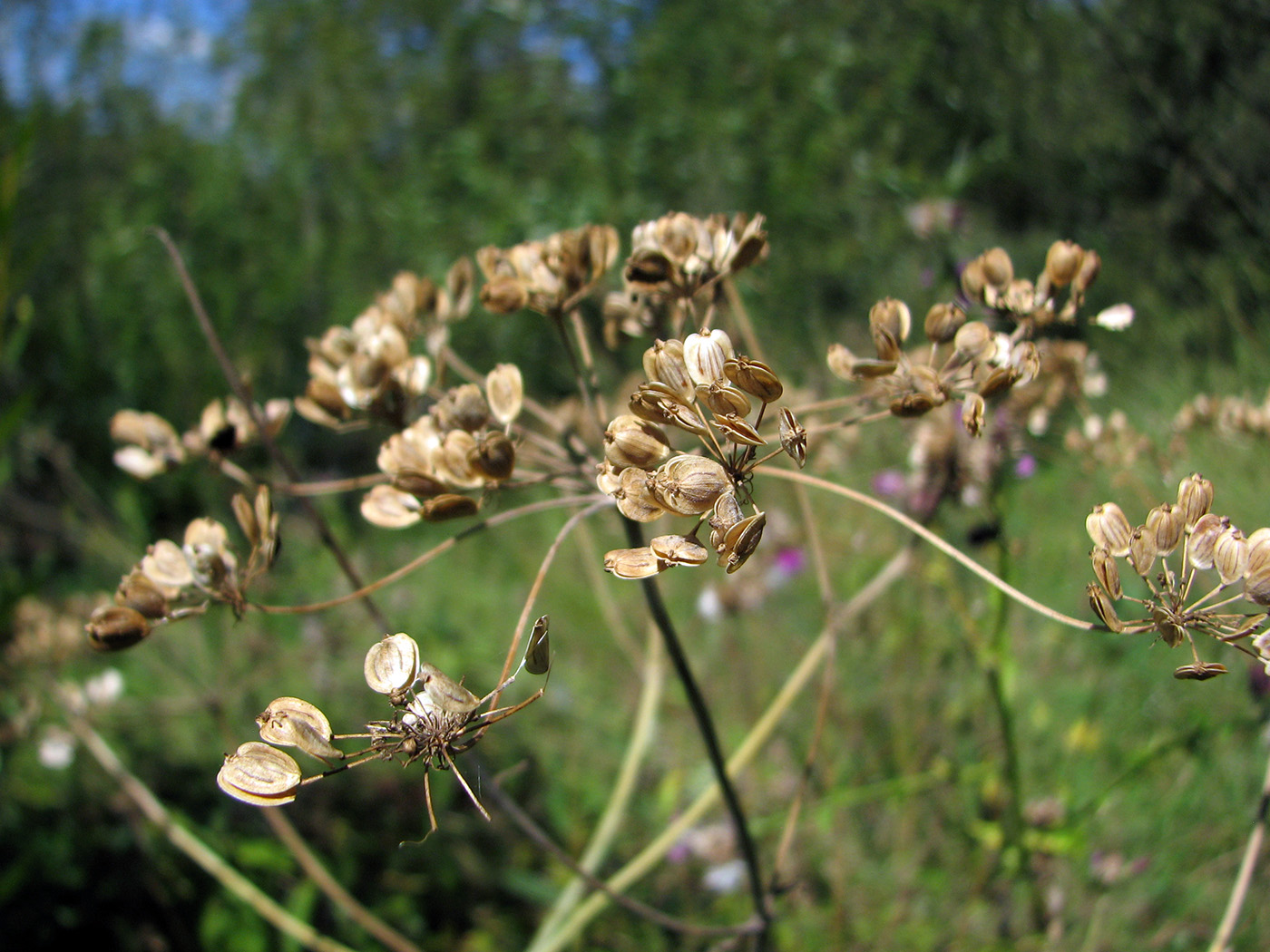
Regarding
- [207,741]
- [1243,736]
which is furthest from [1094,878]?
[207,741]

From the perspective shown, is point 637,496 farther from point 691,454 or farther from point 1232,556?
point 1232,556

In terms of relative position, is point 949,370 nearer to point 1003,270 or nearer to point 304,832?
point 1003,270

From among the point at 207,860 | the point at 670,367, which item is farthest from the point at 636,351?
the point at 670,367

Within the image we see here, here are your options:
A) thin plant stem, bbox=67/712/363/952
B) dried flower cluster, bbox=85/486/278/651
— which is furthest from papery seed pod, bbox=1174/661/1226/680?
thin plant stem, bbox=67/712/363/952

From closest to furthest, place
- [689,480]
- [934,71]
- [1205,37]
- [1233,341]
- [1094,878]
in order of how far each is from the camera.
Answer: [689,480], [1094,878], [1233,341], [1205,37], [934,71]

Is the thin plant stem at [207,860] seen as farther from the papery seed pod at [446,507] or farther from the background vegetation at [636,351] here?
the papery seed pod at [446,507]

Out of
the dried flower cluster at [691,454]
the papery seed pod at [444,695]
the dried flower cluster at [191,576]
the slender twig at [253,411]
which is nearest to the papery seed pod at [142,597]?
the dried flower cluster at [191,576]
